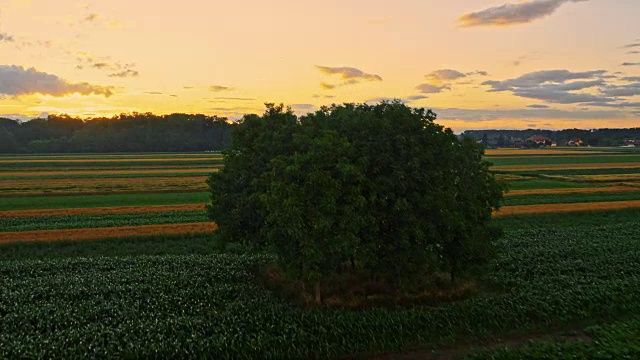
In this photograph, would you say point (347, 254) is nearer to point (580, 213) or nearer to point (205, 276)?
point (205, 276)

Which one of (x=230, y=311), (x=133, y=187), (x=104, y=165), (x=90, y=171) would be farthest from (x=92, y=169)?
(x=230, y=311)

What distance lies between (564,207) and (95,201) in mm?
58153

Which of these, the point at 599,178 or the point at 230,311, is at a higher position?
the point at 599,178

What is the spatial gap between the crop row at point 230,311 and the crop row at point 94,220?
14.4 meters

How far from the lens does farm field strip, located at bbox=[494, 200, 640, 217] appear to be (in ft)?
181

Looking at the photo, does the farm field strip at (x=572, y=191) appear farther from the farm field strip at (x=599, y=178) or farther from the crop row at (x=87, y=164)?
the crop row at (x=87, y=164)

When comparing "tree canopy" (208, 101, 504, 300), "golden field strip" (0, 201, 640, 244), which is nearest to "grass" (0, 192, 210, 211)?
"golden field strip" (0, 201, 640, 244)

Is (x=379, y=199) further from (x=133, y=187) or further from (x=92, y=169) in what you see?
(x=92, y=169)

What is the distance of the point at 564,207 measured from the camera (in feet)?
188

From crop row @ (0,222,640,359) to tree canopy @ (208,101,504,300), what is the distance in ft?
8.65

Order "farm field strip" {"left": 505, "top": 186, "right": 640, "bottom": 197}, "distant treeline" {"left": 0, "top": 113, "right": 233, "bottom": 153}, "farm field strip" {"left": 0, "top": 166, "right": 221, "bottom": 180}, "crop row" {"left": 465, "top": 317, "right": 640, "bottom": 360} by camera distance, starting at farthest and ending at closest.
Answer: "distant treeline" {"left": 0, "top": 113, "right": 233, "bottom": 153} → "farm field strip" {"left": 0, "top": 166, "right": 221, "bottom": 180} → "farm field strip" {"left": 505, "top": 186, "right": 640, "bottom": 197} → "crop row" {"left": 465, "top": 317, "right": 640, "bottom": 360}

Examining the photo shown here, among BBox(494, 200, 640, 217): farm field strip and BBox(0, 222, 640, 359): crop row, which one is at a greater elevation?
BBox(494, 200, 640, 217): farm field strip

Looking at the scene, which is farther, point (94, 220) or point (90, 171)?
point (90, 171)

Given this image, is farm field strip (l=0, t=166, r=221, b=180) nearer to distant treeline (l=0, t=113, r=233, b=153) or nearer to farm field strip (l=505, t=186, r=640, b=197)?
farm field strip (l=505, t=186, r=640, b=197)
